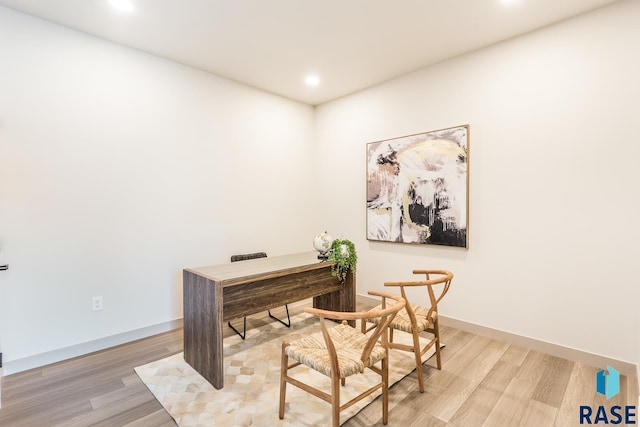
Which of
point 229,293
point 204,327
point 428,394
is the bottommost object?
point 428,394

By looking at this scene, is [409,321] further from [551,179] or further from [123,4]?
[123,4]

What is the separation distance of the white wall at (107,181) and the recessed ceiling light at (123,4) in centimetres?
58

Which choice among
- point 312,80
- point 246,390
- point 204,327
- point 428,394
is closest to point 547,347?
point 428,394

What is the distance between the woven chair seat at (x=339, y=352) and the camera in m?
1.67

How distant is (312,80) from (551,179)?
2606mm

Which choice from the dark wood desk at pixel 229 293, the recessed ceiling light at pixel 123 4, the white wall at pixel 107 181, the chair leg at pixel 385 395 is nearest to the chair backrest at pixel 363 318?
the chair leg at pixel 385 395

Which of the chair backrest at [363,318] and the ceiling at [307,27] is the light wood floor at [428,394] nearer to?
the chair backrest at [363,318]

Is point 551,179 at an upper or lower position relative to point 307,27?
lower

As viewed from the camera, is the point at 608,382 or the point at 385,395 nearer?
the point at 385,395

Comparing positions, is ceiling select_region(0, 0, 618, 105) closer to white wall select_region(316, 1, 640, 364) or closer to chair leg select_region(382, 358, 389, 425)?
white wall select_region(316, 1, 640, 364)

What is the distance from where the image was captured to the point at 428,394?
2096 mm

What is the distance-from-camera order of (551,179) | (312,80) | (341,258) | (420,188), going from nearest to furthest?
(551,179)
(341,258)
(420,188)
(312,80)

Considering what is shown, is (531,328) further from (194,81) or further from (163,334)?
(194,81)

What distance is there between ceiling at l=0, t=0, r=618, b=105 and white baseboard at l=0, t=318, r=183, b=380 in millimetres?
2640
